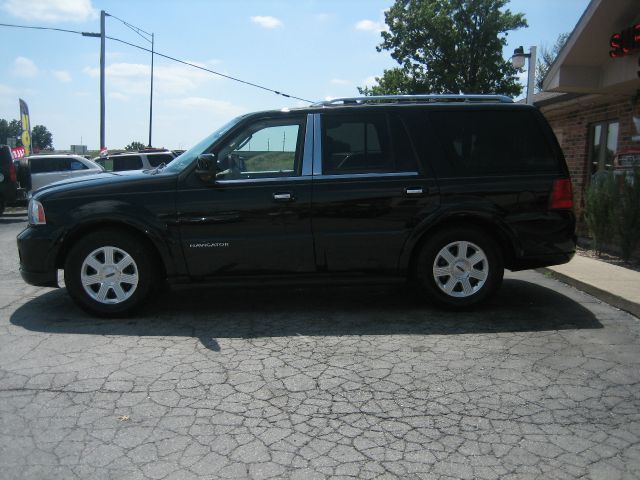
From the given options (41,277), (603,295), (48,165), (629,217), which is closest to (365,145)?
(603,295)

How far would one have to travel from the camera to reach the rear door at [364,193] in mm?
5289

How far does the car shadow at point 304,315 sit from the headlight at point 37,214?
2.95ft

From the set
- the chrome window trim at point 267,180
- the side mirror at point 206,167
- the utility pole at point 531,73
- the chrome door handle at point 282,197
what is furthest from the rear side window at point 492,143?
the utility pole at point 531,73

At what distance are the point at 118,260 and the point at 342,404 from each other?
9.09 ft

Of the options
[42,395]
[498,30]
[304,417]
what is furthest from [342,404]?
[498,30]

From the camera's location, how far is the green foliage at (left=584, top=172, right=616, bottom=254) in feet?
28.1

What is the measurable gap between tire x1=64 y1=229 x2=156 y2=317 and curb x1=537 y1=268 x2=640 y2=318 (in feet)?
14.9

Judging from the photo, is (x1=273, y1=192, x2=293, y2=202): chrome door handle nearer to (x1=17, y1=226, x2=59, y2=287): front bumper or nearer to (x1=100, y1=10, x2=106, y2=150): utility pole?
(x1=17, y1=226, x2=59, y2=287): front bumper

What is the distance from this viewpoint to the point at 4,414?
3.39 meters

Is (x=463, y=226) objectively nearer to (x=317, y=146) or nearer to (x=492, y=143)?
(x=492, y=143)

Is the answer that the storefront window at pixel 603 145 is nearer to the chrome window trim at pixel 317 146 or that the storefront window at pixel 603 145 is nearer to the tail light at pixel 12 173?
the chrome window trim at pixel 317 146

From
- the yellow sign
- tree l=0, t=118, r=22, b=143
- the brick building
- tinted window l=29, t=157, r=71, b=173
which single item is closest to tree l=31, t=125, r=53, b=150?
tree l=0, t=118, r=22, b=143

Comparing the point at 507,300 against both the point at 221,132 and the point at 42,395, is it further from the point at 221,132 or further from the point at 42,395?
the point at 42,395

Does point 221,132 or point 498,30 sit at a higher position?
point 498,30
